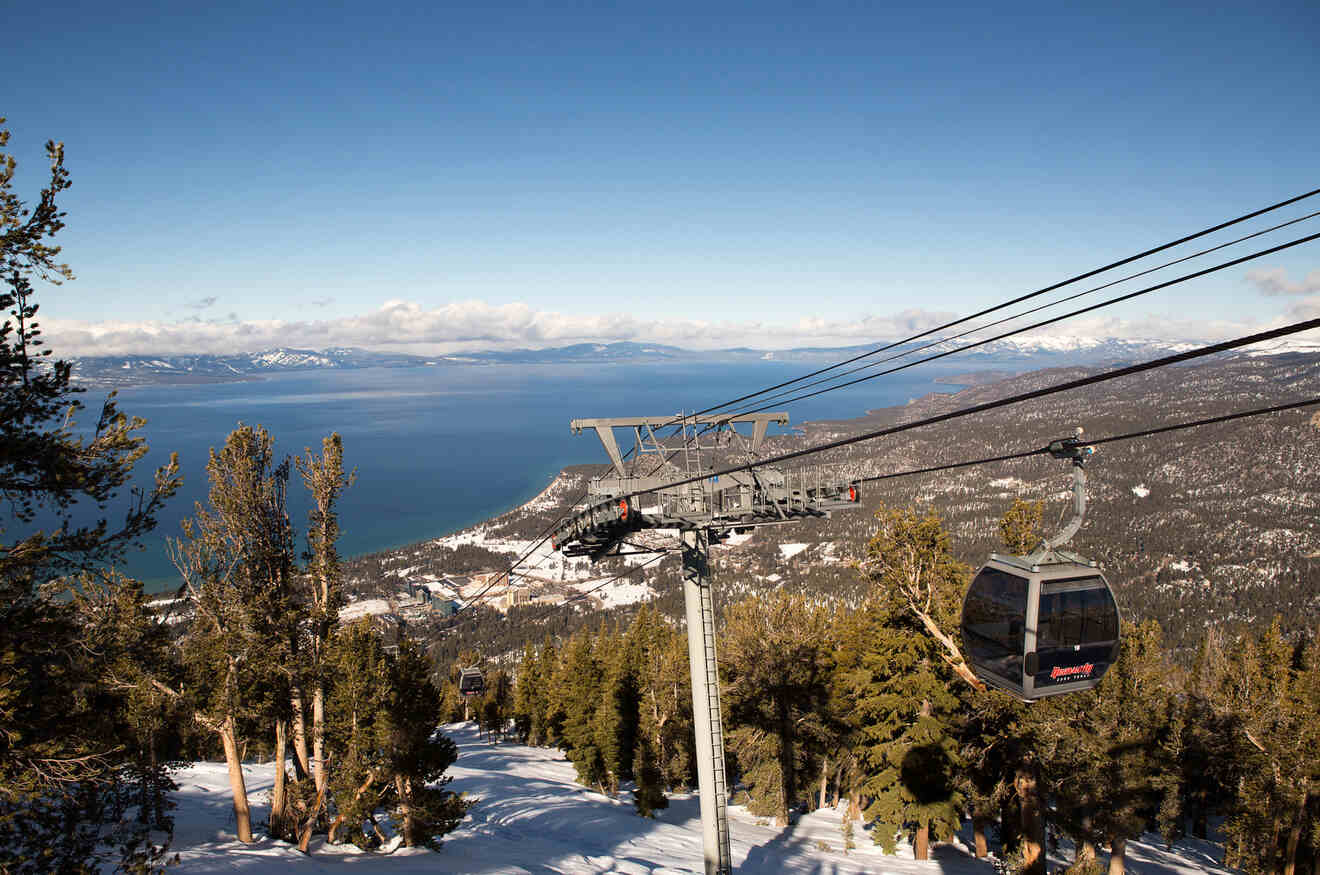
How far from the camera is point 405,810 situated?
1800 centimetres

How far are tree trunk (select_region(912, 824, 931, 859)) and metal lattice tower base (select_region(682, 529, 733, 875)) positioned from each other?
13133mm

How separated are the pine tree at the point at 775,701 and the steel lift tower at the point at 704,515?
46.6 ft

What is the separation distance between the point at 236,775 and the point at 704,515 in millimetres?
12591

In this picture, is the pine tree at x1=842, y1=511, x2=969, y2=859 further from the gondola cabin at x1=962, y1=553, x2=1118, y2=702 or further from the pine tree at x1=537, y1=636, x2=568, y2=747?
the pine tree at x1=537, y1=636, x2=568, y2=747

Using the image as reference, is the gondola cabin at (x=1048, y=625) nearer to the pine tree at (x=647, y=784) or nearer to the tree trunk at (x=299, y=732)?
the tree trunk at (x=299, y=732)

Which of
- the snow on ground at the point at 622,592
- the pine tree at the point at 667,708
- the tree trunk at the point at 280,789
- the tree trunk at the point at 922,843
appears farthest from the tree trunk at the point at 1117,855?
the snow on ground at the point at 622,592

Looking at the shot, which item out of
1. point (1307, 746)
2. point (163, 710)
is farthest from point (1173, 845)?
point (163, 710)

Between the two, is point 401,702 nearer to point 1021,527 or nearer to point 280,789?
point 280,789

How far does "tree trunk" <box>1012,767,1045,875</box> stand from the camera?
55.4 ft

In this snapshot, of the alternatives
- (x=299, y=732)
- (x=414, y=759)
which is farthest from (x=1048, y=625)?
(x=414, y=759)

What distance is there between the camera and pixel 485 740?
52844 millimetres

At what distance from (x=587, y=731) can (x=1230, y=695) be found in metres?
27.5

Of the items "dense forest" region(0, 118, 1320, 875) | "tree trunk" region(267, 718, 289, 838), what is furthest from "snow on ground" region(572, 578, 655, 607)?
"tree trunk" region(267, 718, 289, 838)

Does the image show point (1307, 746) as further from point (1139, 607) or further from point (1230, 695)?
point (1139, 607)
